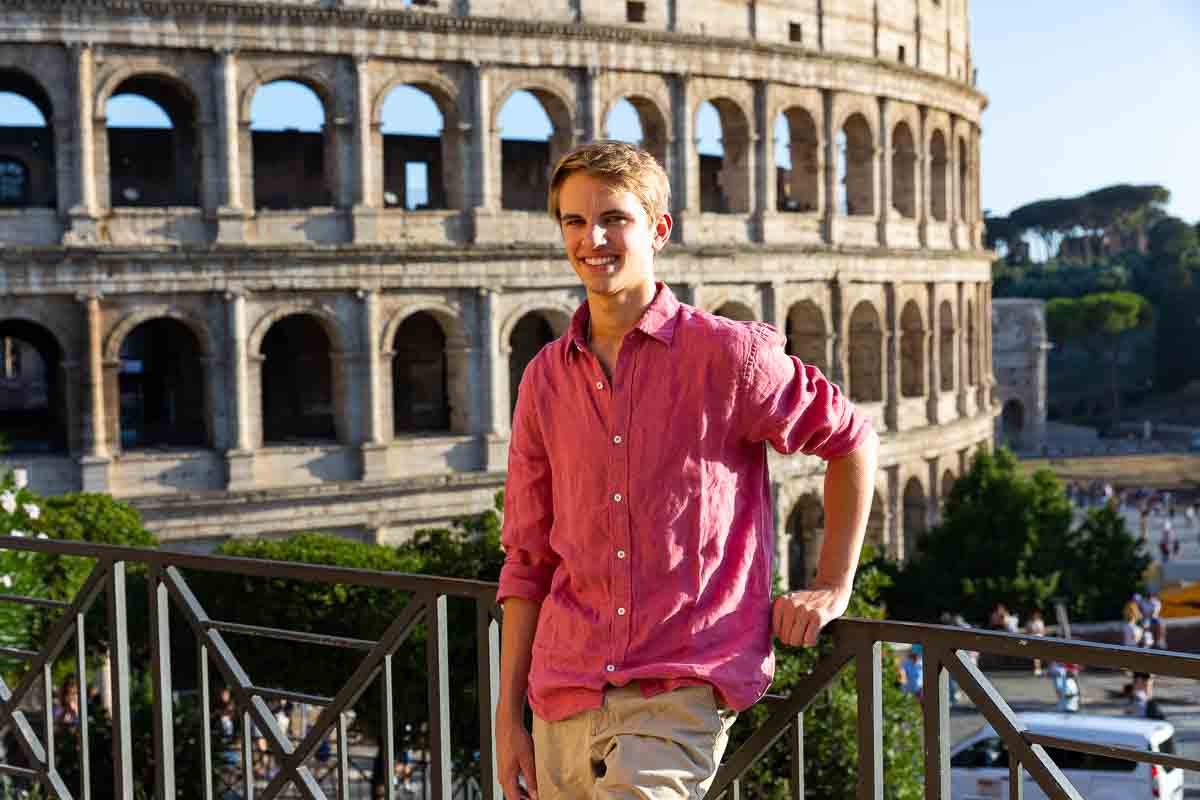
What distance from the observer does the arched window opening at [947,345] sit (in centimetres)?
3541

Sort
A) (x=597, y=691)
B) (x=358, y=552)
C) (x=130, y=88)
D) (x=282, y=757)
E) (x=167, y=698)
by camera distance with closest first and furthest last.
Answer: (x=597, y=691) → (x=282, y=757) → (x=167, y=698) → (x=358, y=552) → (x=130, y=88)

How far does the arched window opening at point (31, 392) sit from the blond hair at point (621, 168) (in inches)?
646

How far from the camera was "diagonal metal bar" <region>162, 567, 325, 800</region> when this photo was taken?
4805 mm

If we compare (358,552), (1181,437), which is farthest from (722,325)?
(1181,437)

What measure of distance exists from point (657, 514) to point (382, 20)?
22771 millimetres

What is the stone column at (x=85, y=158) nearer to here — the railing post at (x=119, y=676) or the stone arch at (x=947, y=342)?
the stone arch at (x=947, y=342)

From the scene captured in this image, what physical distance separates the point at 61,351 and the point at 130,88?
509 cm

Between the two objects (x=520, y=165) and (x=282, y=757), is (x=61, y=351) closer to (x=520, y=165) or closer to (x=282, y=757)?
(x=520, y=165)

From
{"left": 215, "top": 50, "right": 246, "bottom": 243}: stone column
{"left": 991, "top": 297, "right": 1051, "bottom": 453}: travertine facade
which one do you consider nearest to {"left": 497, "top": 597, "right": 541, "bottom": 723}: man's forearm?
{"left": 215, "top": 50, "right": 246, "bottom": 243}: stone column

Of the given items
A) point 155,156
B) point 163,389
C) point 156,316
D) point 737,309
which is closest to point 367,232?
point 156,316

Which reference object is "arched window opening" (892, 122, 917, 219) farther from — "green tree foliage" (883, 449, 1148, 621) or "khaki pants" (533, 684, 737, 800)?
"khaki pants" (533, 684, 737, 800)

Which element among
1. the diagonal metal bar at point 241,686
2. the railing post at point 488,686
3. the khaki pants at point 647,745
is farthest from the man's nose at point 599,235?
the diagonal metal bar at point 241,686

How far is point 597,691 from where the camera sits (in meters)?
3.46

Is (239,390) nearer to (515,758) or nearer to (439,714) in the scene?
(439,714)
